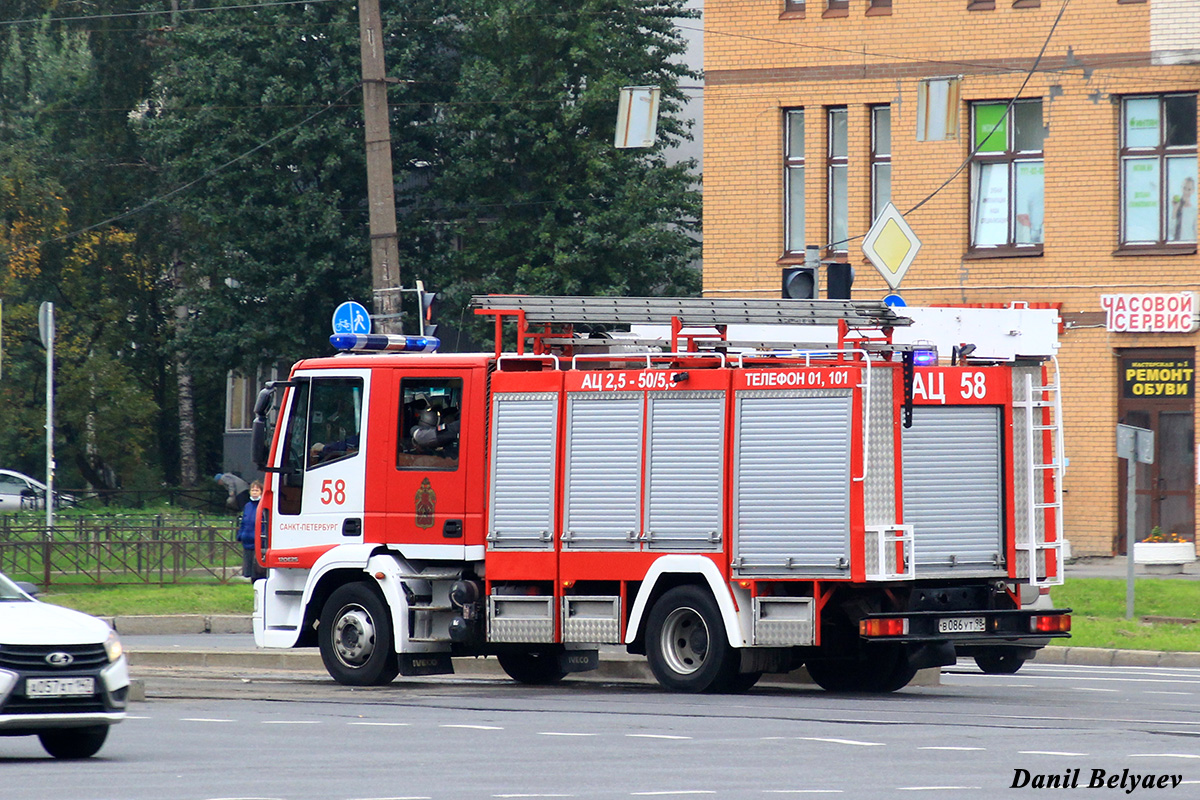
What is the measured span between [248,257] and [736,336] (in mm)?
31771

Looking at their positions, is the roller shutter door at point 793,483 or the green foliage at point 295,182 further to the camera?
the green foliage at point 295,182

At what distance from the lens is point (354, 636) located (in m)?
17.2

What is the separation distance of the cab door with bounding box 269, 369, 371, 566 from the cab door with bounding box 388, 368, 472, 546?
356 mm

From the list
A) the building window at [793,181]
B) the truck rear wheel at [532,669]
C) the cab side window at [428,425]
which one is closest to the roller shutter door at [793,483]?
the cab side window at [428,425]

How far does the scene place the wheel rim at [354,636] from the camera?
17.1 meters

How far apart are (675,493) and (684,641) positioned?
1.17 metres

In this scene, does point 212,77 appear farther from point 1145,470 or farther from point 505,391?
point 505,391

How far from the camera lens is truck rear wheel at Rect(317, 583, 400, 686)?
1706 cm

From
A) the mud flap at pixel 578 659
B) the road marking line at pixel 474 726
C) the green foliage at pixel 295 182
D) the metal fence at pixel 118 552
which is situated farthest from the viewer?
the green foliage at pixel 295 182

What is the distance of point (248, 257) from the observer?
46812 mm

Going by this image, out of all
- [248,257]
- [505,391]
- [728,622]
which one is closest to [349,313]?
[505,391]

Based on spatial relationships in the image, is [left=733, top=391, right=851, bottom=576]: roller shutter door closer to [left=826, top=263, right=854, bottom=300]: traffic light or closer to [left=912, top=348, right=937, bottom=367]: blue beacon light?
[left=912, top=348, right=937, bottom=367]: blue beacon light

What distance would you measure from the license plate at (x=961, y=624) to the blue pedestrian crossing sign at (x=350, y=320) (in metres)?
8.58

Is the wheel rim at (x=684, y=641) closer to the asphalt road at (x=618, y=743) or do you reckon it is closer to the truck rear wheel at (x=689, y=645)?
the truck rear wheel at (x=689, y=645)
